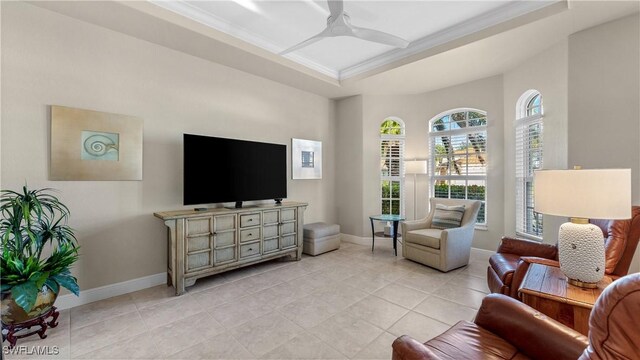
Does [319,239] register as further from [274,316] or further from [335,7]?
[335,7]

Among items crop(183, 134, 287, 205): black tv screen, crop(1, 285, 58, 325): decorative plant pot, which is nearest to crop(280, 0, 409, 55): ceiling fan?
crop(183, 134, 287, 205): black tv screen

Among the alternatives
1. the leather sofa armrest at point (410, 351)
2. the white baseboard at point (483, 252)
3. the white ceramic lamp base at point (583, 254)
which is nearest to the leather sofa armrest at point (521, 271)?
the white ceramic lamp base at point (583, 254)

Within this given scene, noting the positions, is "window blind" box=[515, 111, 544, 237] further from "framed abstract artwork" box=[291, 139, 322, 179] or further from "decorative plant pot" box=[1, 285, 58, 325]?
"decorative plant pot" box=[1, 285, 58, 325]

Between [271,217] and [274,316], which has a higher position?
[271,217]

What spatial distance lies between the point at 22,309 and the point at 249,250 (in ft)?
6.68

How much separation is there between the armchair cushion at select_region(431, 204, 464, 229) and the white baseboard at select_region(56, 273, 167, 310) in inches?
154

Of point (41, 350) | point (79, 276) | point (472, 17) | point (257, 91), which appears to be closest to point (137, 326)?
point (41, 350)

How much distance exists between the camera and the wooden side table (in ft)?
4.88

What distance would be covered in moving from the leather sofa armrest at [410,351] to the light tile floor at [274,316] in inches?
34.6

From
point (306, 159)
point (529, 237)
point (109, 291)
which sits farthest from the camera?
point (306, 159)

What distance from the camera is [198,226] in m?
3.12

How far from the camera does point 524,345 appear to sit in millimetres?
1341

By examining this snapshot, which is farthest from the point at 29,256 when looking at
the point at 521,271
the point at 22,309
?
the point at 521,271

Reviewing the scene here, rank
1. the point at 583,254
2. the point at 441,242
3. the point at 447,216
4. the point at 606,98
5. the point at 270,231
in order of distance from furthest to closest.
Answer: the point at 447,216, the point at 270,231, the point at 441,242, the point at 606,98, the point at 583,254
